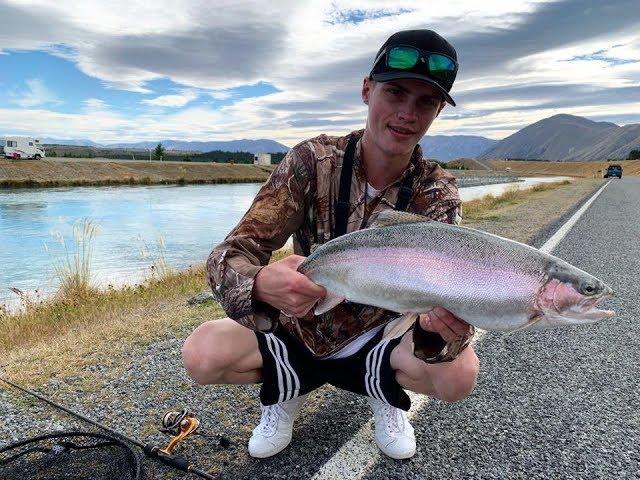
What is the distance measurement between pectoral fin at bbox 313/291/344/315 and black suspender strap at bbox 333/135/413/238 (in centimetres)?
57

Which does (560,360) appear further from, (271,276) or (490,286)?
(271,276)

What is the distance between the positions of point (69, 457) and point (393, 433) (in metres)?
1.76

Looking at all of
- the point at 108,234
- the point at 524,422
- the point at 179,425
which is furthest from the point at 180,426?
the point at 108,234

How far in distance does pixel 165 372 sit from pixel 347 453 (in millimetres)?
1720

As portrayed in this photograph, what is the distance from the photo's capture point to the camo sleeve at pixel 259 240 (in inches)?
105

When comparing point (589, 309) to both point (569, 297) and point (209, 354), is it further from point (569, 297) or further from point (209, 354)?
point (209, 354)

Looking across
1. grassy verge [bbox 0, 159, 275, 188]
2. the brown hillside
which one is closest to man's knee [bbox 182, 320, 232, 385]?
grassy verge [bbox 0, 159, 275, 188]

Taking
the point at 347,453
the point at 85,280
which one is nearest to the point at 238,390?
the point at 347,453

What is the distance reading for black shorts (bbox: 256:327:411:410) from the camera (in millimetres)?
3068

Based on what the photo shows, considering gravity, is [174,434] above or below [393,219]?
below

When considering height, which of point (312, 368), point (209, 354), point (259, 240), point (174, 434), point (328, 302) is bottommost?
point (174, 434)

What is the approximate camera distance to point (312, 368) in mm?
3131

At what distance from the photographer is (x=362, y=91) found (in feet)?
10.7

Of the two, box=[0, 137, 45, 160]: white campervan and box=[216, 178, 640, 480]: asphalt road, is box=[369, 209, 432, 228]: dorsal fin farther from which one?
box=[0, 137, 45, 160]: white campervan
